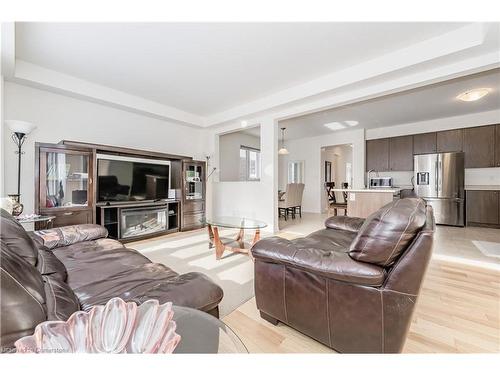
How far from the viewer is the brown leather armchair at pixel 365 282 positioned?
1069 millimetres

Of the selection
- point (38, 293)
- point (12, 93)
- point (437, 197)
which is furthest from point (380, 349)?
point (437, 197)

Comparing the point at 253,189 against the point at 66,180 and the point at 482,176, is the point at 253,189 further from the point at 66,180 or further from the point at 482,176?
the point at 482,176

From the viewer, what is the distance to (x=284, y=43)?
251cm

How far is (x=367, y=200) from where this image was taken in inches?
153

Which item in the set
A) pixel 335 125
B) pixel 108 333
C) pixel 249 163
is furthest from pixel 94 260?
pixel 335 125

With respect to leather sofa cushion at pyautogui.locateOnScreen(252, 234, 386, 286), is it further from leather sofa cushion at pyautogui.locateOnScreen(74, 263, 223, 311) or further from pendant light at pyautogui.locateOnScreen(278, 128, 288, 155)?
pendant light at pyautogui.locateOnScreen(278, 128, 288, 155)

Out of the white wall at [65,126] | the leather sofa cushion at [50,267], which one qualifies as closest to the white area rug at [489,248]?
the leather sofa cushion at [50,267]

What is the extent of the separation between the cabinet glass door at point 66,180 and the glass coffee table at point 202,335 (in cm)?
329

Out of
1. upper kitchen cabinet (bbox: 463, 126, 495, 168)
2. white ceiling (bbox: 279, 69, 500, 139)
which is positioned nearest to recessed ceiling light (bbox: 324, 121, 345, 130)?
white ceiling (bbox: 279, 69, 500, 139)

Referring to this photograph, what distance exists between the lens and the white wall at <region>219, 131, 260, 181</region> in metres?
6.05

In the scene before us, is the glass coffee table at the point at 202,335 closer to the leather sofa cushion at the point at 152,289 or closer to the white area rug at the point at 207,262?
the leather sofa cushion at the point at 152,289

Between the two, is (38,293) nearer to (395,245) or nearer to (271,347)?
(271,347)

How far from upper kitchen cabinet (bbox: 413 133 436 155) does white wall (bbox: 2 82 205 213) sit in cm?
590
